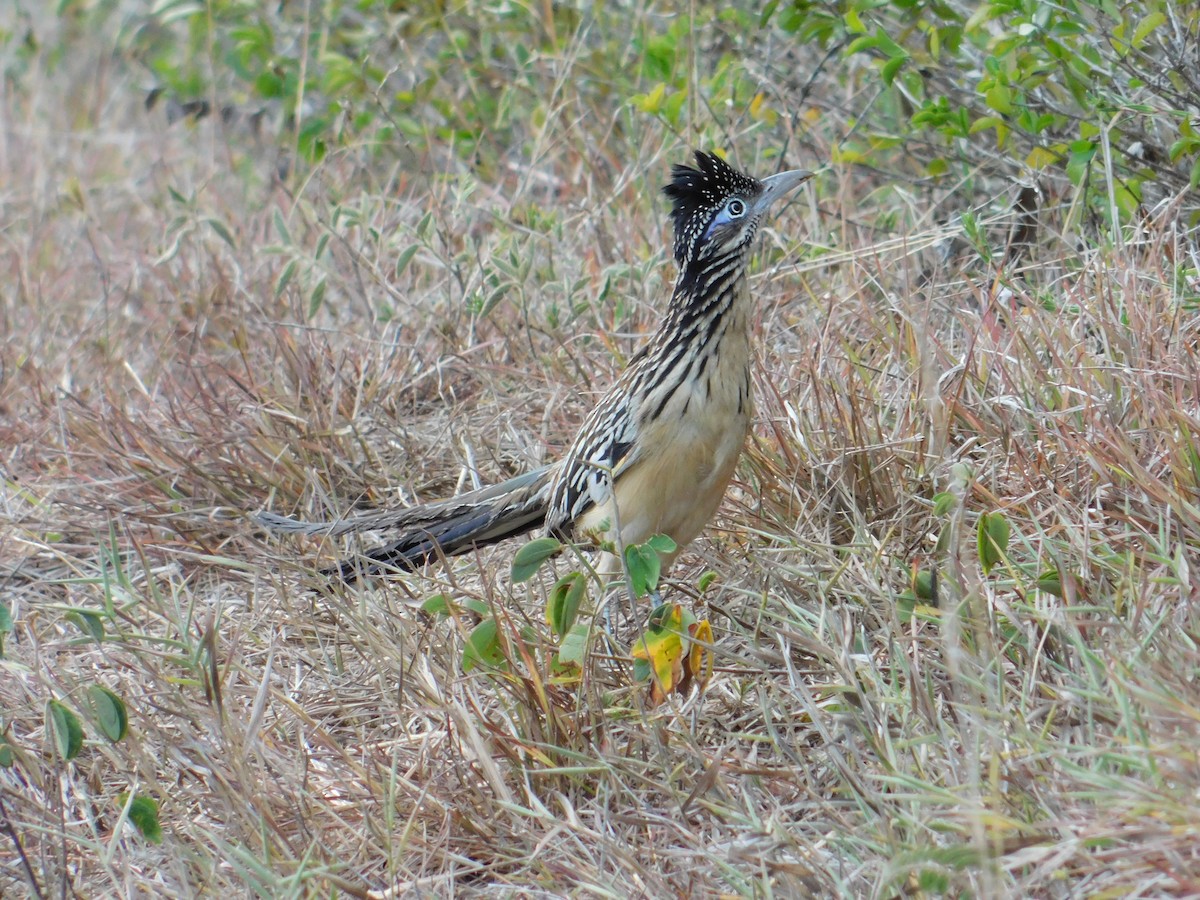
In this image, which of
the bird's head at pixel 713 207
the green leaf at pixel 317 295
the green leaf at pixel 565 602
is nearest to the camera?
the green leaf at pixel 565 602

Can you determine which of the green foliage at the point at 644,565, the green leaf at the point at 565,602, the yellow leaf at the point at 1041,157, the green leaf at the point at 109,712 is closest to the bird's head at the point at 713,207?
the yellow leaf at the point at 1041,157

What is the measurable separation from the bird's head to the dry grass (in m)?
0.49

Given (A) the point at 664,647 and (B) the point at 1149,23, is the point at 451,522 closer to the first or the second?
(A) the point at 664,647

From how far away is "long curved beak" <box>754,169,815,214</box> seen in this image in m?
4.22

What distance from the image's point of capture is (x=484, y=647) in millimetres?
3254

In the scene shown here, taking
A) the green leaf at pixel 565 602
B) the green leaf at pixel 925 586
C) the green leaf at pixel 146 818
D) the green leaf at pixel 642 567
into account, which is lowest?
the green leaf at pixel 146 818

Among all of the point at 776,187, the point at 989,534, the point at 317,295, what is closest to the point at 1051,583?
the point at 989,534

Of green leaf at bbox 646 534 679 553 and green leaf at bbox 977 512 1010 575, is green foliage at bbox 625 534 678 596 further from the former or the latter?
green leaf at bbox 977 512 1010 575

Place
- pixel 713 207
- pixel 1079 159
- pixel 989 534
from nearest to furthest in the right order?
1. pixel 989 534
2. pixel 713 207
3. pixel 1079 159

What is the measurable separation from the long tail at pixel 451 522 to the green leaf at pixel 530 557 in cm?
122

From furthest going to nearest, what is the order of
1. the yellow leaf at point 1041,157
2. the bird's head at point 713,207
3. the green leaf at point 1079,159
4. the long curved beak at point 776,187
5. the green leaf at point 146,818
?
the yellow leaf at point 1041,157 < the green leaf at point 1079,159 < the long curved beak at point 776,187 < the bird's head at point 713,207 < the green leaf at point 146,818

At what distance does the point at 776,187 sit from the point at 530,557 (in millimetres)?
1626

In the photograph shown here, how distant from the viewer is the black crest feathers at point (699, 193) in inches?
163

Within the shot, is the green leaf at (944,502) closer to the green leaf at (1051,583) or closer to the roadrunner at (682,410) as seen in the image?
the green leaf at (1051,583)
